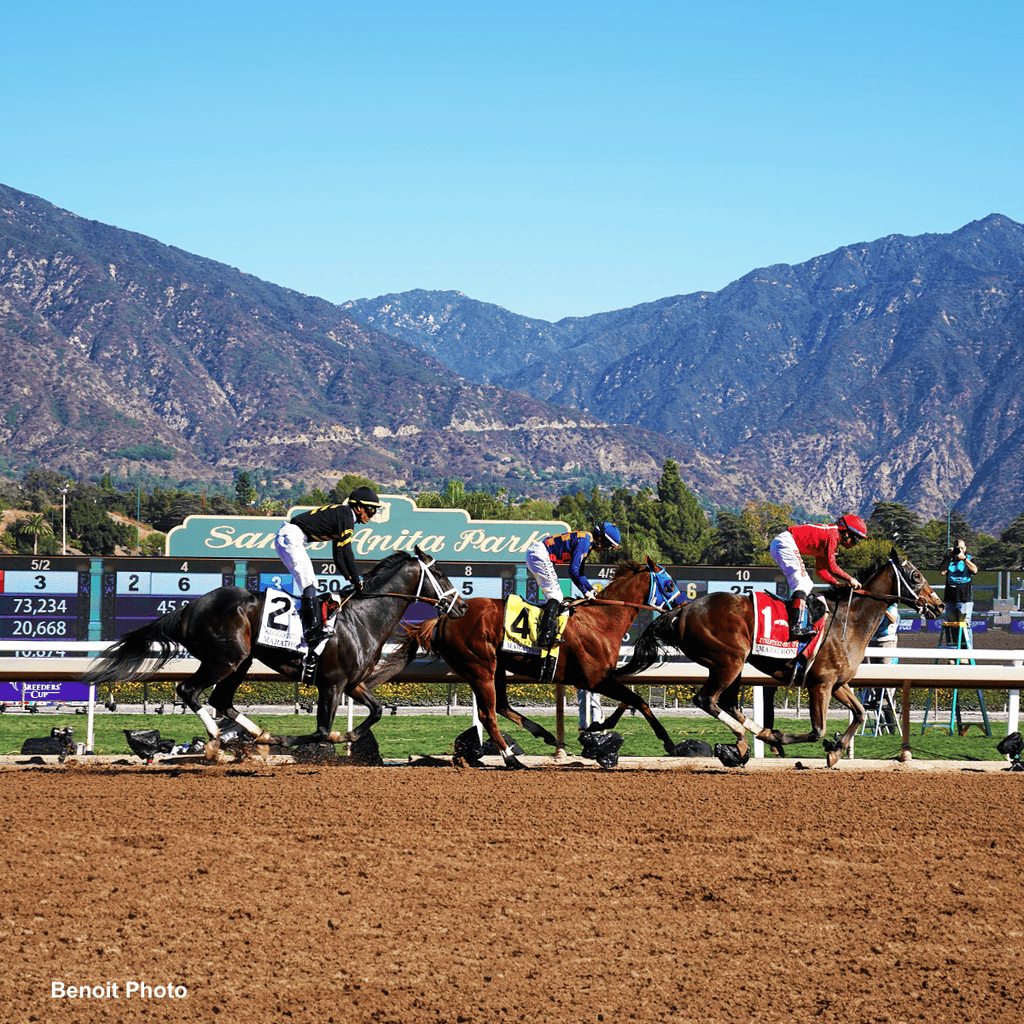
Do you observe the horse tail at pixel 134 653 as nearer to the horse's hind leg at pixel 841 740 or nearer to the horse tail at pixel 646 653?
the horse tail at pixel 646 653

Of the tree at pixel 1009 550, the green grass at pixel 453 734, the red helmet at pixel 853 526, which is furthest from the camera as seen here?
the tree at pixel 1009 550

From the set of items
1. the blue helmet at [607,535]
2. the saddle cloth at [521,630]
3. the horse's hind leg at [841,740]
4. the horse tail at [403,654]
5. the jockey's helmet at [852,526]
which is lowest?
the horse's hind leg at [841,740]

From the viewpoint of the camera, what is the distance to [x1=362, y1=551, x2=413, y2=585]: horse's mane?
9508 mm

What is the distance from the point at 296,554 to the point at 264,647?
75 cm

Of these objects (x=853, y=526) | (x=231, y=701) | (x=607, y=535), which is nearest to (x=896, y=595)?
(x=853, y=526)

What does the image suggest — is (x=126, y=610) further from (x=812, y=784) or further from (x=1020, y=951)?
(x=1020, y=951)

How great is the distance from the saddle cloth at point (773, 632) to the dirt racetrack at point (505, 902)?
1218mm

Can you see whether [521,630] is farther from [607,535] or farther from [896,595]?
[896,595]

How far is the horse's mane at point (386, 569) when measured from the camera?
951 cm

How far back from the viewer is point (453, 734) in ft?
52.0

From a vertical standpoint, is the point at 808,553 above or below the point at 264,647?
above

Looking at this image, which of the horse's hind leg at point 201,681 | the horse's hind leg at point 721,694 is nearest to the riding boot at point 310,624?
the horse's hind leg at point 201,681

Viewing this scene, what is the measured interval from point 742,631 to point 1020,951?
173 inches

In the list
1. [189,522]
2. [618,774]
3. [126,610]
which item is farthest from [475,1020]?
[189,522]
